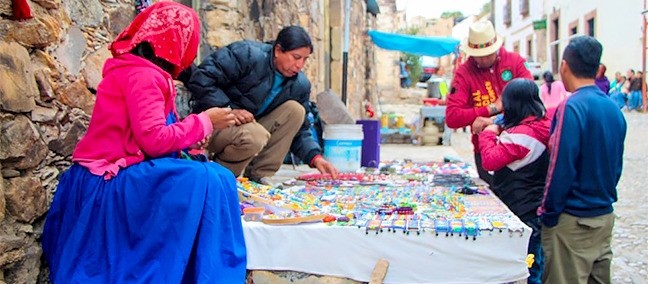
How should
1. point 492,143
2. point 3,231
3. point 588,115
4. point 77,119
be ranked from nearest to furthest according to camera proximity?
point 3,231
point 77,119
point 588,115
point 492,143

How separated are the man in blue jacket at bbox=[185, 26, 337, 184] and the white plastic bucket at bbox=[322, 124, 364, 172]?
0.86 ft

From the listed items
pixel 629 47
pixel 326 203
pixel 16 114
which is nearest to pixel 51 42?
pixel 16 114

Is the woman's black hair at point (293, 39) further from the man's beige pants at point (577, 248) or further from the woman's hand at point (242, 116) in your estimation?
the man's beige pants at point (577, 248)

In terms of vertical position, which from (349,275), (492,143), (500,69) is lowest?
(349,275)

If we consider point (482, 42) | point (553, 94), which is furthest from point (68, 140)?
point (553, 94)

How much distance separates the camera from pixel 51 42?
7.28 ft

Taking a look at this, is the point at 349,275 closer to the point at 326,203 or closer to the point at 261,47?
the point at 326,203

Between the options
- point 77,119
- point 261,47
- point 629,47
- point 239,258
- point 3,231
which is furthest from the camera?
point 629,47

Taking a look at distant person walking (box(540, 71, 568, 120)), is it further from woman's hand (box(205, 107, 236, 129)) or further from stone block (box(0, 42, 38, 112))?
stone block (box(0, 42, 38, 112))

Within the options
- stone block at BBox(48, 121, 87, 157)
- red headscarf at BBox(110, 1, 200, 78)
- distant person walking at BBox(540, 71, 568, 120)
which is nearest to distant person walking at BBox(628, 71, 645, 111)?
distant person walking at BBox(540, 71, 568, 120)

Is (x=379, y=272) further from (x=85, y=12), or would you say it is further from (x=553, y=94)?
(x=553, y=94)

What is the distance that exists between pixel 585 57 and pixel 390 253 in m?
1.29

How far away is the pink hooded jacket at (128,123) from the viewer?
2035mm

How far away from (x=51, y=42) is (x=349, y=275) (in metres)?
1.35
